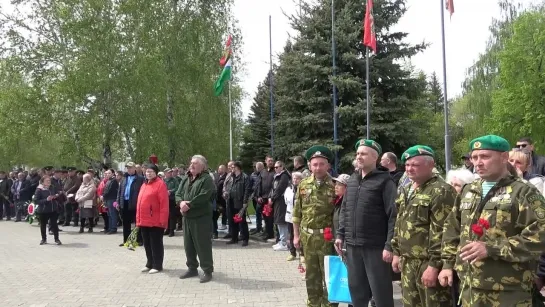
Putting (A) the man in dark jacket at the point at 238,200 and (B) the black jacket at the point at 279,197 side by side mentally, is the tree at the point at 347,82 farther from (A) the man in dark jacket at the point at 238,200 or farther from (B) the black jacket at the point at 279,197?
(B) the black jacket at the point at 279,197

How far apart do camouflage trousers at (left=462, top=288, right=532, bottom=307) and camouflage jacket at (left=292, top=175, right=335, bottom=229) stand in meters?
2.52

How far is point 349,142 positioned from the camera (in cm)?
2127

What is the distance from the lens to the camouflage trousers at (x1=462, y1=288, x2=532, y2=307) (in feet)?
10.6

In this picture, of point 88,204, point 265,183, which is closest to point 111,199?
point 88,204

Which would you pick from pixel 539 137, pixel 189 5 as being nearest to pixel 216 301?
pixel 189 5

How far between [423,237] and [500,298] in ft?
3.01

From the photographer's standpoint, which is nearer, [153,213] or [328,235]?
[328,235]

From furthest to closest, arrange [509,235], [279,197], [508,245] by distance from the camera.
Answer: [279,197], [509,235], [508,245]

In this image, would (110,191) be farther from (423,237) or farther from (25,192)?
Answer: (423,237)

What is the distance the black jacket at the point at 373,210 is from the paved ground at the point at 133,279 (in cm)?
222

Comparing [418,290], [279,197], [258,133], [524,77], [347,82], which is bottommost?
[418,290]

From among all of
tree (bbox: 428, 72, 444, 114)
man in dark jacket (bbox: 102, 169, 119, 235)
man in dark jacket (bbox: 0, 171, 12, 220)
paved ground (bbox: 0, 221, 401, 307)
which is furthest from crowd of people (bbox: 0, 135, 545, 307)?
tree (bbox: 428, 72, 444, 114)

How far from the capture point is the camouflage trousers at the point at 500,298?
127 inches

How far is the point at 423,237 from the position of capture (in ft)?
13.5
